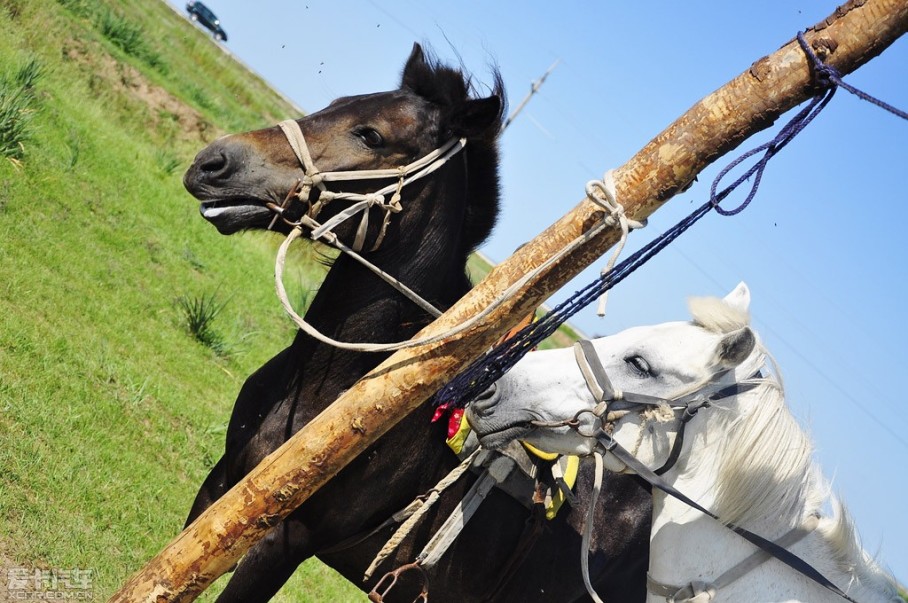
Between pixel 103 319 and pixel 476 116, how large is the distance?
528 cm

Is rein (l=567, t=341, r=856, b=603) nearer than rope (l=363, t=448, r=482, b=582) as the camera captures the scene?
Yes

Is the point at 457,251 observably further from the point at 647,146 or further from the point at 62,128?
the point at 62,128

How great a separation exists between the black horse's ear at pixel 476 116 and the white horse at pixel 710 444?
109cm

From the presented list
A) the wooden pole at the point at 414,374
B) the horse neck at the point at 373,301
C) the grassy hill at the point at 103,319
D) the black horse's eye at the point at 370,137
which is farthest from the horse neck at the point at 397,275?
the wooden pole at the point at 414,374

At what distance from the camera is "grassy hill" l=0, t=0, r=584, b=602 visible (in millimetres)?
5191

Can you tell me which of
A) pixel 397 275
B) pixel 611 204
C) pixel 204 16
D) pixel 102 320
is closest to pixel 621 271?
pixel 611 204

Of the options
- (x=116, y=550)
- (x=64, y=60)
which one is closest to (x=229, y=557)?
(x=116, y=550)

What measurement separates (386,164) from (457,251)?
58 centimetres

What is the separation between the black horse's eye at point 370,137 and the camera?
374 cm

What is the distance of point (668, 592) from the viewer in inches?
143

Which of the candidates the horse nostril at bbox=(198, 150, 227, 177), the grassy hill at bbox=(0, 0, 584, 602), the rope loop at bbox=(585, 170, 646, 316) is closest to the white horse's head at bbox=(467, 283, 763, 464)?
the rope loop at bbox=(585, 170, 646, 316)

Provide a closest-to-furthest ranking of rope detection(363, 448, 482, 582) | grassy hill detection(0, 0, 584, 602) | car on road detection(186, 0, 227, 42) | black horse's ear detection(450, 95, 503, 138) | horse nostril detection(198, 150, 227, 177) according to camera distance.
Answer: horse nostril detection(198, 150, 227, 177), rope detection(363, 448, 482, 582), black horse's ear detection(450, 95, 503, 138), grassy hill detection(0, 0, 584, 602), car on road detection(186, 0, 227, 42)

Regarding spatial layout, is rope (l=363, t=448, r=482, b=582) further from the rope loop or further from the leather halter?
the rope loop

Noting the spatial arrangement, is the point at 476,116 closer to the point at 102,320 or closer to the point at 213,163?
the point at 213,163
